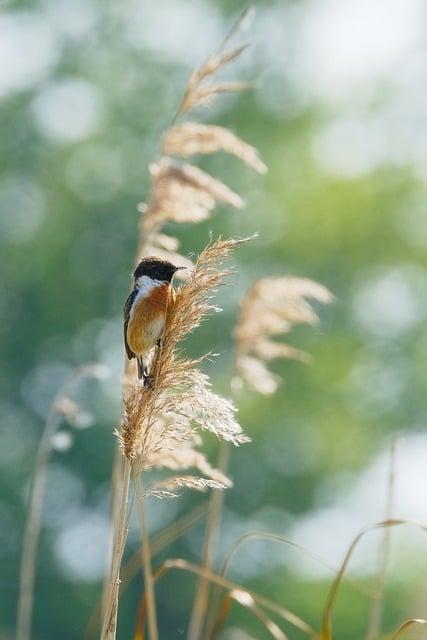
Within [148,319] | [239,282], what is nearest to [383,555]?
[148,319]

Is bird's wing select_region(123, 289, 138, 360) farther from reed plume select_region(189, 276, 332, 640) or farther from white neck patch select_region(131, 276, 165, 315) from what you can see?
reed plume select_region(189, 276, 332, 640)

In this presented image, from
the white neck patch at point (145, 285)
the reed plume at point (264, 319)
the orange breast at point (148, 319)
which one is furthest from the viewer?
the reed plume at point (264, 319)

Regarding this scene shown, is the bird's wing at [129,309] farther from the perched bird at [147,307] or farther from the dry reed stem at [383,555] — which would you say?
the dry reed stem at [383,555]

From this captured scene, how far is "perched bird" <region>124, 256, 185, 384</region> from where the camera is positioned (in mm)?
3678

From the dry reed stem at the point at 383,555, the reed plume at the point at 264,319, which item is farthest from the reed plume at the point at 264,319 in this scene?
the dry reed stem at the point at 383,555

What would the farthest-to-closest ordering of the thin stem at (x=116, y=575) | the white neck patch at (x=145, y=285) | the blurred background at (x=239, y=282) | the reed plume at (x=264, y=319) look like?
the blurred background at (x=239, y=282)
the reed plume at (x=264, y=319)
the white neck patch at (x=145, y=285)
the thin stem at (x=116, y=575)

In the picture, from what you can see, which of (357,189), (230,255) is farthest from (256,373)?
(357,189)

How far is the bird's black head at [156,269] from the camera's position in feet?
12.8

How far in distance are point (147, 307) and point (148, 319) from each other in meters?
0.05

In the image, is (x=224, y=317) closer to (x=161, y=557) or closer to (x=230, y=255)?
(x=161, y=557)

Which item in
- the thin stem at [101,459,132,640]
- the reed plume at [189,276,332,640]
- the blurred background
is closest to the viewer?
the thin stem at [101,459,132,640]

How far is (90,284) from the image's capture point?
21141 millimetres

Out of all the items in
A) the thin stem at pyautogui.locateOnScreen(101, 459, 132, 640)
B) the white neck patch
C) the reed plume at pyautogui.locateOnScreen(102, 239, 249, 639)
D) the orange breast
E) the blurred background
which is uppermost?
the blurred background

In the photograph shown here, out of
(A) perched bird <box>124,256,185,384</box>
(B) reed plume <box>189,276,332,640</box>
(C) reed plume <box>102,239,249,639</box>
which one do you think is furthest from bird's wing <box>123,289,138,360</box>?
(B) reed plume <box>189,276,332,640</box>
